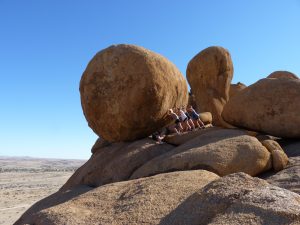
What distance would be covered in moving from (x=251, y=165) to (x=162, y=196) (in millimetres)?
2935

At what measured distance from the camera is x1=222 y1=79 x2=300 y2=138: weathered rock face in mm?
9328

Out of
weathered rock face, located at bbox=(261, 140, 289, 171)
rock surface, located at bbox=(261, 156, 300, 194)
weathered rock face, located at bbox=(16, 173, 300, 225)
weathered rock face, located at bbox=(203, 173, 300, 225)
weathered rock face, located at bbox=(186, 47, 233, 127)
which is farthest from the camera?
weathered rock face, located at bbox=(186, 47, 233, 127)

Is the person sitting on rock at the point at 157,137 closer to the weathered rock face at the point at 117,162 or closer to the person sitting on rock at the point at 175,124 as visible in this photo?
the weathered rock face at the point at 117,162

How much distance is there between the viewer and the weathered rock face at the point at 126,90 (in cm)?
962

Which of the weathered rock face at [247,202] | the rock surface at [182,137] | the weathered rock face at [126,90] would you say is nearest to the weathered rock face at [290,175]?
the rock surface at [182,137]

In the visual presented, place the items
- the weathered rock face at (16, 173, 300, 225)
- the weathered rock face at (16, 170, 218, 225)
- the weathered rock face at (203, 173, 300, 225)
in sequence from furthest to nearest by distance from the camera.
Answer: the weathered rock face at (16, 170, 218, 225) → the weathered rock face at (16, 173, 300, 225) → the weathered rock face at (203, 173, 300, 225)

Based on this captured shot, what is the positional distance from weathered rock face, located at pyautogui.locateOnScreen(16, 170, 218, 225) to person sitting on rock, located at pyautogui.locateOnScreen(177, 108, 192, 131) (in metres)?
4.52

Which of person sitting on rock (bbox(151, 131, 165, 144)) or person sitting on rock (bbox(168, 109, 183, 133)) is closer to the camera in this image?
person sitting on rock (bbox(151, 131, 165, 144))

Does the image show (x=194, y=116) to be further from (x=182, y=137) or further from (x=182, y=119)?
(x=182, y=137)

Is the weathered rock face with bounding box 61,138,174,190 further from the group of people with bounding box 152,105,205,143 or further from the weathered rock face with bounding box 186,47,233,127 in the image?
the weathered rock face with bounding box 186,47,233,127

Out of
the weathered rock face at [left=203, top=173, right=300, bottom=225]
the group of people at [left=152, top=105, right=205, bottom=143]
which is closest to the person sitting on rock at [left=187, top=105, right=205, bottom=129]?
the group of people at [left=152, top=105, right=205, bottom=143]

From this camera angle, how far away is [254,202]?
4.04 meters

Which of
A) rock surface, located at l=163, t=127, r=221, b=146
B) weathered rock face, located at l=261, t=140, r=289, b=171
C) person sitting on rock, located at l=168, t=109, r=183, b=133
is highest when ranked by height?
person sitting on rock, located at l=168, t=109, r=183, b=133

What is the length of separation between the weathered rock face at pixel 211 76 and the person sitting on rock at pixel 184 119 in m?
4.22
